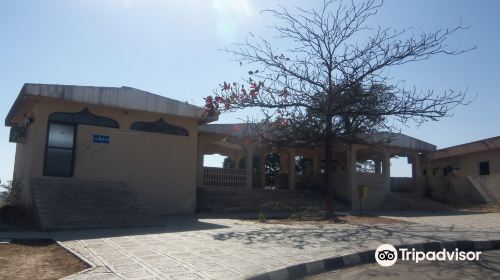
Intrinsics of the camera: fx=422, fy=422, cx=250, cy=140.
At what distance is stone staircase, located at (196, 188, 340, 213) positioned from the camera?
52.7 feet

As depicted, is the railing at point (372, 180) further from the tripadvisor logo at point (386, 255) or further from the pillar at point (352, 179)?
the tripadvisor logo at point (386, 255)

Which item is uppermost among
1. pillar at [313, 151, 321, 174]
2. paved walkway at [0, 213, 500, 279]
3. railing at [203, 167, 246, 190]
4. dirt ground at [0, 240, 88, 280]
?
pillar at [313, 151, 321, 174]

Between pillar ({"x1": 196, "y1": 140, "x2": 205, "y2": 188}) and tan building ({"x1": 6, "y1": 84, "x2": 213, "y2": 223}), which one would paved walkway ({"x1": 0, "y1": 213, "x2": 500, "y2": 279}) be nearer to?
tan building ({"x1": 6, "y1": 84, "x2": 213, "y2": 223})

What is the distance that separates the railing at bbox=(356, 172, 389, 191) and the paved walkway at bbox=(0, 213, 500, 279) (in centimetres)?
1092

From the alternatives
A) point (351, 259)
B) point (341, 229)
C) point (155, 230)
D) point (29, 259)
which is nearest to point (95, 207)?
point (155, 230)

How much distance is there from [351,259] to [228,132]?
1228cm

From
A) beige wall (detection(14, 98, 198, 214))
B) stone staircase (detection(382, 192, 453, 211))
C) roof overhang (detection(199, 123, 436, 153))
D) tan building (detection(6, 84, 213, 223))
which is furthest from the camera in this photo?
stone staircase (detection(382, 192, 453, 211))

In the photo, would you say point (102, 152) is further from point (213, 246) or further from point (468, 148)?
point (468, 148)

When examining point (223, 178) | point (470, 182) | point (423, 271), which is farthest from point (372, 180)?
point (423, 271)

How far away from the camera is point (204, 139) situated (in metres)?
18.6

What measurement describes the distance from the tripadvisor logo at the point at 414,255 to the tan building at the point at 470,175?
15.3 m

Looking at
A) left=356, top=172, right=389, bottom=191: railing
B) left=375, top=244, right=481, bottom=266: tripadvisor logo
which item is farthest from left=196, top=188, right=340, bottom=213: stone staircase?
left=375, top=244, right=481, bottom=266: tripadvisor logo

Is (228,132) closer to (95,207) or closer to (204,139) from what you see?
(204,139)

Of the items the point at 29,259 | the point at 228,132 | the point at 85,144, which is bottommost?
the point at 29,259
